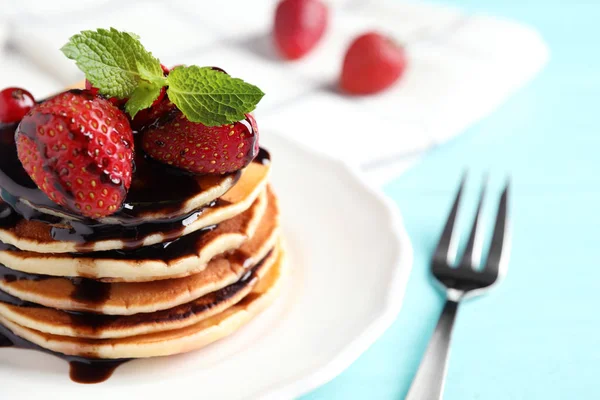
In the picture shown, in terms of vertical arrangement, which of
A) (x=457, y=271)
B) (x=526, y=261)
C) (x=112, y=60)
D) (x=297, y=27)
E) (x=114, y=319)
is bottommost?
(x=526, y=261)

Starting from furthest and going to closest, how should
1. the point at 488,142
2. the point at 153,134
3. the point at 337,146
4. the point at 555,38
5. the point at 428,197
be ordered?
the point at 555,38 < the point at 488,142 < the point at 337,146 < the point at 428,197 < the point at 153,134

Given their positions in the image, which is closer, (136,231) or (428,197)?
(136,231)

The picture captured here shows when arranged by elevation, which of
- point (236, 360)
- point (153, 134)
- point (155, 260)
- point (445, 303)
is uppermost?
point (153, 134)

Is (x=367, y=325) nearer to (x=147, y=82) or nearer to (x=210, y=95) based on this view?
(x=210, y=95)

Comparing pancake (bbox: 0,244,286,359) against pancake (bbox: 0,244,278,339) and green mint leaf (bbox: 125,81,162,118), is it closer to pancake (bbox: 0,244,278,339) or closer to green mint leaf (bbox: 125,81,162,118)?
pancake (bbox: 0,244,278,339)

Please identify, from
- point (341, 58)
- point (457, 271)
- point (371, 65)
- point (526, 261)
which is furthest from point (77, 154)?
point (341, 58)

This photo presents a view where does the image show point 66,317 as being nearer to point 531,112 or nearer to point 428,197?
point 428,197

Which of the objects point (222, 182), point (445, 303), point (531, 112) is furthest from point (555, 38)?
point (222, 182)

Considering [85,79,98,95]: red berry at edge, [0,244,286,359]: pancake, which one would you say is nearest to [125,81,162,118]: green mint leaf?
[85,79,98,95]: red berry at edge
